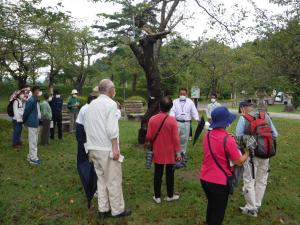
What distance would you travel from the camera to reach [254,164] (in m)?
5.72

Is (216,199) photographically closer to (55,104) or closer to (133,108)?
(55,104)

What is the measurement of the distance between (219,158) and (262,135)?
1.37 m

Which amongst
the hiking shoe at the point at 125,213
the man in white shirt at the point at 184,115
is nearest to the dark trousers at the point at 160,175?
the hiking shoe at the point at 125,213

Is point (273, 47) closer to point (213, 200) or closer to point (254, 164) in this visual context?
point (254, 164)

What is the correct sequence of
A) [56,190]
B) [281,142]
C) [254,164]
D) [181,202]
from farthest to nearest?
1. [281,142]
2. [56,190]
3. [181,202]
4. [254,164]

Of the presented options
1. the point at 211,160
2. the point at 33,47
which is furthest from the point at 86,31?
the point at 211,160

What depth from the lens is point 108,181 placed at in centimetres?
535

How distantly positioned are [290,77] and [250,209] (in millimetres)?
6533

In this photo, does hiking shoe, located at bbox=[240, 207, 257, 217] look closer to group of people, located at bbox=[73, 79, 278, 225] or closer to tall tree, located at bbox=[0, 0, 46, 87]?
group of people, located at bbox=[73, 79, 278, 225]

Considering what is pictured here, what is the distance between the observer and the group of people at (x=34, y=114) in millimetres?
8930

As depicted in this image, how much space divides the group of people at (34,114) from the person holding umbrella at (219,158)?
224 inches

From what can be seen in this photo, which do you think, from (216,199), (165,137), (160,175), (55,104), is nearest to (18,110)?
(55,104)

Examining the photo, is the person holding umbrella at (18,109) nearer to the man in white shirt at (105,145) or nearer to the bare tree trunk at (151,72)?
the bare tree trunk at (151,72)

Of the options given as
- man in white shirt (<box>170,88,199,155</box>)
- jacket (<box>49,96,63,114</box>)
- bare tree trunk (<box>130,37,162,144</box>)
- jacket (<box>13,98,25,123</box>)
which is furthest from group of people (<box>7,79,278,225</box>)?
jacket (<box>49,96,63,114</box>)
